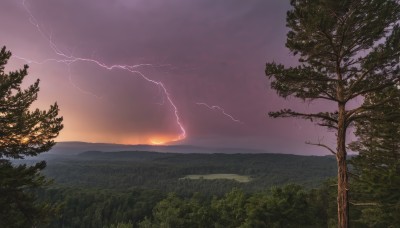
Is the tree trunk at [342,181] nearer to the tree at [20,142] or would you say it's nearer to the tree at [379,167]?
the tree at [379,167]

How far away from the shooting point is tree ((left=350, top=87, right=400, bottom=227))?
55.6 feet

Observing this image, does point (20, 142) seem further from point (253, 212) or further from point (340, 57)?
point (253, 212)

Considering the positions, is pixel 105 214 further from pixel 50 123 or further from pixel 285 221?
pixel 50 123

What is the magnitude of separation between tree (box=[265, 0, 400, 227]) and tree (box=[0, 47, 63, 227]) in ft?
41.3

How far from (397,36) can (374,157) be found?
15.8 m

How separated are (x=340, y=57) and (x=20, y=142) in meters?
16.0

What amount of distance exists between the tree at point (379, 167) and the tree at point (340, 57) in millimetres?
4426

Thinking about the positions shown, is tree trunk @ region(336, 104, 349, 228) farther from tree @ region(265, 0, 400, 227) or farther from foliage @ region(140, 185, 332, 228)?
foliage @ region(140, 185, 332, 228)

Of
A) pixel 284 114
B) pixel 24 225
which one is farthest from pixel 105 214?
pixel 284 114

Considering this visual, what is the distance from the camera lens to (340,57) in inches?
449

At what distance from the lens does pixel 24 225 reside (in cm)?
1648

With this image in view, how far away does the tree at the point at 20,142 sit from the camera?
15297mm

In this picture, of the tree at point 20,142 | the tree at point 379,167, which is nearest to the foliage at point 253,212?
the tree at point 379,167

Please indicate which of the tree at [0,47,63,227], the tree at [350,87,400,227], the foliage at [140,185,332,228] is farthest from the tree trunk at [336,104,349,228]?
the foliage at [140,185,332,228]
